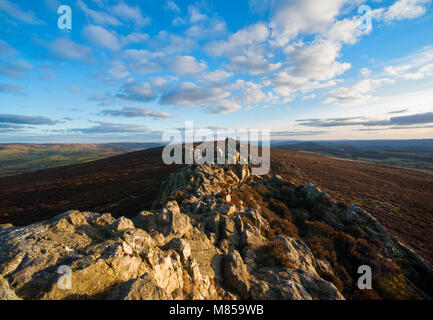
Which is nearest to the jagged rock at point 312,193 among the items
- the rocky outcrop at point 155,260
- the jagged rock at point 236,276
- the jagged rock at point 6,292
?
the rocky outcrop at point 155,260

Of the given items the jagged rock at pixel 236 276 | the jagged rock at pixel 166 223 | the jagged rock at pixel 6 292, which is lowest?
the jagged rock at pixel 236 276

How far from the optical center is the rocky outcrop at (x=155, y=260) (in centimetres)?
531

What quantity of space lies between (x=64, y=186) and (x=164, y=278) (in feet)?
140

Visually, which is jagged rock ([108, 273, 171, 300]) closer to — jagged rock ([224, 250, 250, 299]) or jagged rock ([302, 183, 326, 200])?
jagged rock ([224, 250, 250, 299])

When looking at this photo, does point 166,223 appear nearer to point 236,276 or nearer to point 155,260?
point 155,260

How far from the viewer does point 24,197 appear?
31.6 meters

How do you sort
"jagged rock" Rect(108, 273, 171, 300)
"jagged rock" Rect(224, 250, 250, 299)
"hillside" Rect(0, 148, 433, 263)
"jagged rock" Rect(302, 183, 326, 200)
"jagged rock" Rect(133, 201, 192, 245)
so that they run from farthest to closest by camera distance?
A: 1. "hillside" Rect(0, 148, 433, 263)
2. "jagged rock" Rect(302, 183, 326, 200)
3. "jagged rock" Rect(133, 201, 192, 245)
4. "jagged rock" Rect(224, 250, 250, 299)
5. "jagged rock" Rect(108, 273, 171, 300)

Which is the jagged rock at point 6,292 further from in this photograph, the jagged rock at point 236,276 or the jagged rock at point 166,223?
the jagged rock at point 236,276

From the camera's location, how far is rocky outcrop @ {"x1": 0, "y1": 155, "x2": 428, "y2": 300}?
5.31 metres

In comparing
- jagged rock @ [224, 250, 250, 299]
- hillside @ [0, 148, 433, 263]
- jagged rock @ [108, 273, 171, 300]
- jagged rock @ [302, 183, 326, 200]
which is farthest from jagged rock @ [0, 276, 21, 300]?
jagged rock @ [302, 183, 326, 200]

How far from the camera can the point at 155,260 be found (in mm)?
7305

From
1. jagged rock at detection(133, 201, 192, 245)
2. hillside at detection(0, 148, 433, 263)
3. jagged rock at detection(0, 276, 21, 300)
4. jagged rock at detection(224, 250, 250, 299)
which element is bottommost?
hillside at detection(0, 148, 433, 263)
